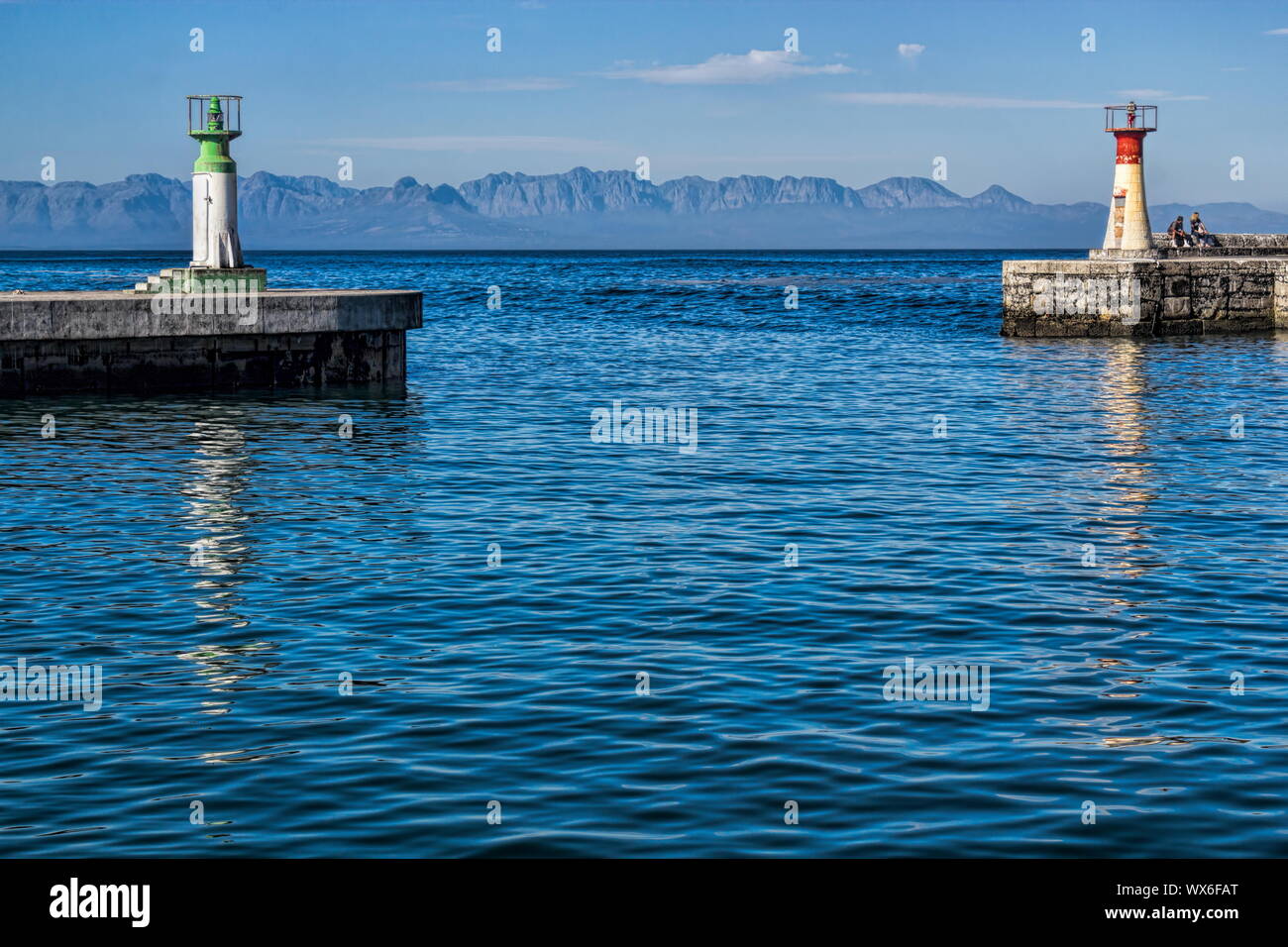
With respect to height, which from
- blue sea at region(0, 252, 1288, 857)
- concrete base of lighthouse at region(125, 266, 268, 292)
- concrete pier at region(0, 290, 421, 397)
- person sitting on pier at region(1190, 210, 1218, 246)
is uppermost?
person sitting on pier at region(1190, 210, 1218, 246)

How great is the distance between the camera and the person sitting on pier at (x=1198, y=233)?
191 ft

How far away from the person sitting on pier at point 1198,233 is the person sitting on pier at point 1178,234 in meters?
0.26

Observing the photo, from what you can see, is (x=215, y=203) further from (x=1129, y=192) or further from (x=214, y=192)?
(x=1129, y=192)

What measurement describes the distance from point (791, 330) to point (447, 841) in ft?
146

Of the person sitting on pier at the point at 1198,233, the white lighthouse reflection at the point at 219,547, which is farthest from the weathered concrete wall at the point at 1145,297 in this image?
the white lighthouse reflection at the point at 219,547

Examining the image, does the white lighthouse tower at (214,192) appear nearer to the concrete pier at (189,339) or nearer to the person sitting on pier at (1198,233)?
the concrete pier at (189,339)

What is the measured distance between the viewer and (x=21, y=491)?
16.1 m

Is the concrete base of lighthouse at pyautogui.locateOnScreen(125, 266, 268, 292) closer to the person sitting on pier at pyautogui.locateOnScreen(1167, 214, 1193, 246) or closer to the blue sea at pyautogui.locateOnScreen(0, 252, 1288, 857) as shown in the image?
the blue sea at pyautogui.locateOnScreen(0, 252, 1288, 857)

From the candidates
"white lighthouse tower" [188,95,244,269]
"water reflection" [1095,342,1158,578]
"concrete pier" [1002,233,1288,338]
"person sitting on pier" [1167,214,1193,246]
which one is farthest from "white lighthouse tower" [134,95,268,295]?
"person sitting on pier" [1167,214,1193,246]

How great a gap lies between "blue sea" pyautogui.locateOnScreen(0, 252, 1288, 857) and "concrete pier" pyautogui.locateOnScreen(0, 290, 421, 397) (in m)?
1.13

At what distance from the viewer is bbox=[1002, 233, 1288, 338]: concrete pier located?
4125cm

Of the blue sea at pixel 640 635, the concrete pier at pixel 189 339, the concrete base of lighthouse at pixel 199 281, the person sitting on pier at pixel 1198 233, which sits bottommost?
the blue sea at pixel 640 635

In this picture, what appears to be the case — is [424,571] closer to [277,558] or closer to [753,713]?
[277,558]

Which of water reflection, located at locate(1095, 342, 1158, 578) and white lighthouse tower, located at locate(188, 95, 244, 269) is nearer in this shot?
water reflection, located at locate(1095, 342, 1158, 578)
